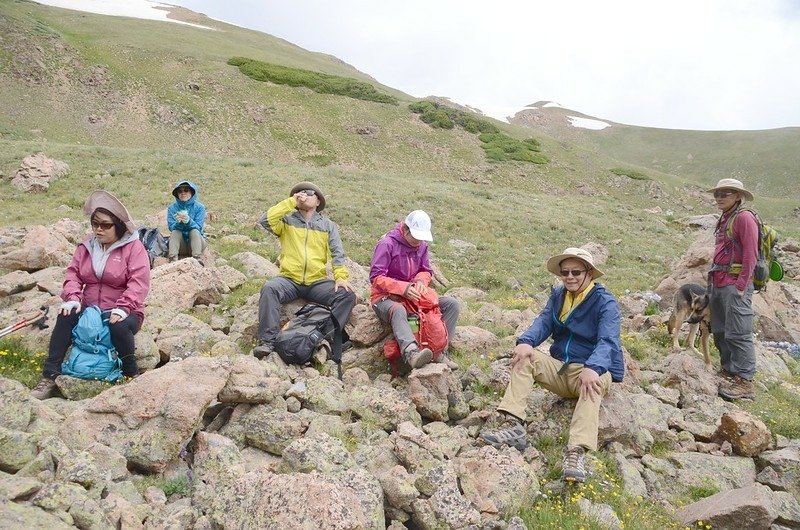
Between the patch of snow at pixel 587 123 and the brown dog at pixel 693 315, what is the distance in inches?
3880

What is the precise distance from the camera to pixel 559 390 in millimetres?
5809

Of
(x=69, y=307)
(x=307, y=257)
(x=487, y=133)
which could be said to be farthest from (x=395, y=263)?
(x=487, y=133)

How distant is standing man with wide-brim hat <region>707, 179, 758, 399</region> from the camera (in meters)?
7.23

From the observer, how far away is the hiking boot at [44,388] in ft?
16.9

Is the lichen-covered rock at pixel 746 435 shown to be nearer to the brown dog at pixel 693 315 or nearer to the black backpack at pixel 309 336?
the brown dog at pixel 693 315

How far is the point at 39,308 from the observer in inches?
268

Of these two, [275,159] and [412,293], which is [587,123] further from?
[412,293]

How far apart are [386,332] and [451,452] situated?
2.60m

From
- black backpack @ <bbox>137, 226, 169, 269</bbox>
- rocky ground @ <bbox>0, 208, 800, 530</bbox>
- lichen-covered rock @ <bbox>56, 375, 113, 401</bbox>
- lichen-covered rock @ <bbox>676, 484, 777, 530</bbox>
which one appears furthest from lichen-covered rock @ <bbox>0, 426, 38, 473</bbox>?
black backpack @ <bbox>137, 226, 169, 269</bbox>

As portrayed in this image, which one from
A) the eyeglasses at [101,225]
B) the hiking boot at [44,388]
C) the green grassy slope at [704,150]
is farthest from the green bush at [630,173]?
the hiking boot at [44,388]

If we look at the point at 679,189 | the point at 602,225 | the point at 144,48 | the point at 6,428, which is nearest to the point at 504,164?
the point at 679,189

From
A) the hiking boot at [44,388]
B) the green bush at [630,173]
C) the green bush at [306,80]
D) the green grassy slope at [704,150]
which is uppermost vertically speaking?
the green grassy slope at [704,150]

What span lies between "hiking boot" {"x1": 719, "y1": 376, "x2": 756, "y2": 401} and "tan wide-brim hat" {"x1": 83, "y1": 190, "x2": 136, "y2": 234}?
8499mm

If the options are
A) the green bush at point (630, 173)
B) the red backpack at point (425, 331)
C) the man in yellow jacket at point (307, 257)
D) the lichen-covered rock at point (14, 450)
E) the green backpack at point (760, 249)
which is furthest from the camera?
the green bush at point (630, 173)
